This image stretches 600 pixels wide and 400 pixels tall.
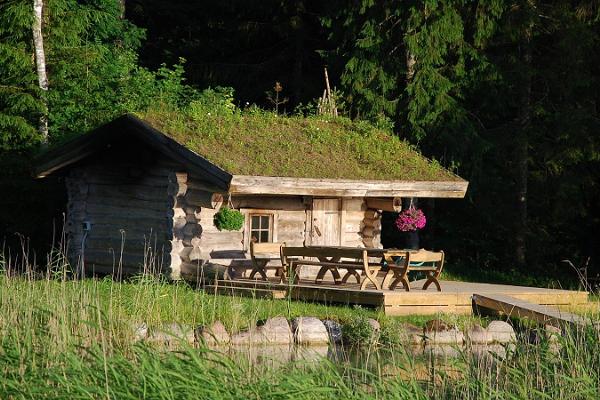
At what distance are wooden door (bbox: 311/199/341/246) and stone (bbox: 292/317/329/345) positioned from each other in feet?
19.5

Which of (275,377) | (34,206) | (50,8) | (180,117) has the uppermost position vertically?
(50,8)

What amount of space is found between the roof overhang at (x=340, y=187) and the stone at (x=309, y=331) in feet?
11.9

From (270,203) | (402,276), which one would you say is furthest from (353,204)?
(402,276)

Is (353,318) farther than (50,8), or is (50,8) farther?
(50,8)

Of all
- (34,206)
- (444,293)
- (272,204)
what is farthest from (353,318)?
(34,206)

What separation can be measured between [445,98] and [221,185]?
9.88 metres

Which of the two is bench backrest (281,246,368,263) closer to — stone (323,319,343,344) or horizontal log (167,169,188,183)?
stone (323,319,343,344)

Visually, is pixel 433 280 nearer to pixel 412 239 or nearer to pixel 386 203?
pixel 386 203

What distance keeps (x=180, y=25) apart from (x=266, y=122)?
14.0m

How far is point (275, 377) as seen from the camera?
31.1 feet

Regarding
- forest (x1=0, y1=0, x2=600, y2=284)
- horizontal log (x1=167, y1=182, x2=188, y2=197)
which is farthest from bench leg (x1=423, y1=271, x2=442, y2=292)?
forest (x1=0, y1=0, x2=600, y2=284)

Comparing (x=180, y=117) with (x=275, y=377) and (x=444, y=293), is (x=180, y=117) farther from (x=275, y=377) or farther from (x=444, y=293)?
(x=275, y=377)

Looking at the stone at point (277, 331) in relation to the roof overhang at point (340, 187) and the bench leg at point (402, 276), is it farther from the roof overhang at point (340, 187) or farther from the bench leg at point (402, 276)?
the roof overhang at point (340, 187)

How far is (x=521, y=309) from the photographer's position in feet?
57.6
